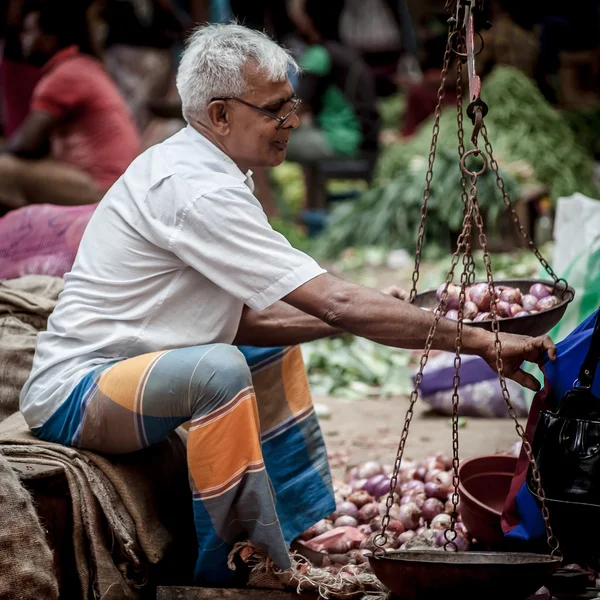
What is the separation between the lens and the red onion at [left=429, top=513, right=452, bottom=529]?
290 centimetres

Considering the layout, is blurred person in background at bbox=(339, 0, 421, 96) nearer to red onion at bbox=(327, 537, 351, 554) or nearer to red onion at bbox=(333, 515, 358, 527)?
red onion at bbox=(333, 515, 358, 527)

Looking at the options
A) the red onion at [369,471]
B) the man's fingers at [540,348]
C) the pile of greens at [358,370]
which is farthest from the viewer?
the pile of greens at [358,370]

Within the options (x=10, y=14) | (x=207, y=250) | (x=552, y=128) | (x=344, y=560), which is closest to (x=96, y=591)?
(x=344, y=560)

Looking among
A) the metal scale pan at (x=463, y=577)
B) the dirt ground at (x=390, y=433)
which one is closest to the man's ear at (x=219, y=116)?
the metal scale pan at (x=463, y=577)

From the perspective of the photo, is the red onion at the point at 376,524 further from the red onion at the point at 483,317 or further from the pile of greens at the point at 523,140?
the pile of greens at the point at 523,140

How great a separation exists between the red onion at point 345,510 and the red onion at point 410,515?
0.17m

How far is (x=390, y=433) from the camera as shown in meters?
4.16

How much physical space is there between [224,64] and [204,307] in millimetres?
666

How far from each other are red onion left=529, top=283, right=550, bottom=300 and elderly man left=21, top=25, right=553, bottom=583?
1.25ft

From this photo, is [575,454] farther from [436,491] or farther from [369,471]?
[369,471]

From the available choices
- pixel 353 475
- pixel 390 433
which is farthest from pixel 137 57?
pixel 353 475

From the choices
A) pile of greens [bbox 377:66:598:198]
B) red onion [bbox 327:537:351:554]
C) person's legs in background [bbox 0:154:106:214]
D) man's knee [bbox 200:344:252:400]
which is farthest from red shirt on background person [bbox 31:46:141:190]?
man's knee [bbox 200:344:252:400]

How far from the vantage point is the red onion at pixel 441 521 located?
2.90 m

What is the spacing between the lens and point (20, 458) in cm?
250
